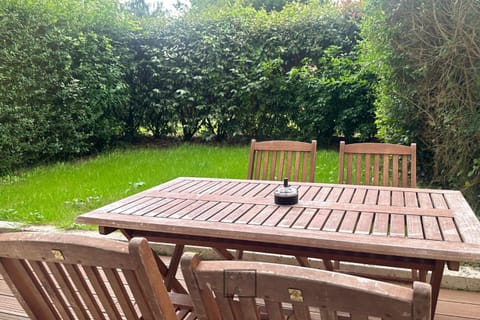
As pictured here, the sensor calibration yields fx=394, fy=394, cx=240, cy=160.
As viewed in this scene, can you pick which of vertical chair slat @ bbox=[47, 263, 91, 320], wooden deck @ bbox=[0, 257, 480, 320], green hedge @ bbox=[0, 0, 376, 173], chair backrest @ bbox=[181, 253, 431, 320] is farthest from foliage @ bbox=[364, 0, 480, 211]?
vertical chair slat @ bbox=[47, 263, 91, 320]

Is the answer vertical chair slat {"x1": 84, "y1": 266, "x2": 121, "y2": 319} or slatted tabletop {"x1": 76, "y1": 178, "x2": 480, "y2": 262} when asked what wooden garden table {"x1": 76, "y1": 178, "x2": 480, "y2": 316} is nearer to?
slatted tabletop {"x1": 76, "y1": 178, "x2": 480, "y2": 262}

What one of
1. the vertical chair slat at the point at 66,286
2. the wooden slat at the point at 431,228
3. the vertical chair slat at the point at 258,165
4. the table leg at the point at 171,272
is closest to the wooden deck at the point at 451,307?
the wooden slat at the point at 431,228

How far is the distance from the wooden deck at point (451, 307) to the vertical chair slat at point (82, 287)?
4.95ft

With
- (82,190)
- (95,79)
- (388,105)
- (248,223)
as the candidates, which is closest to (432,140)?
(388,105)

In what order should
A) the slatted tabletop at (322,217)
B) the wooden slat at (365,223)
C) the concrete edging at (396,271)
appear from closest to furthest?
the slatted tabletop at (322,217) → the wooden slat at (365,223) → the concrete edging at (396,271)

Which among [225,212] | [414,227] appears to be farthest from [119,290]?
[414,227]

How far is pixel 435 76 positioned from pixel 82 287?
316 cm

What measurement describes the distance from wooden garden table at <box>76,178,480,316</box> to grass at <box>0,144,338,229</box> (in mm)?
1933

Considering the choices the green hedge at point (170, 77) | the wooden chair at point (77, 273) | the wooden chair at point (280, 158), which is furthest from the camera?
the green hedge at point (170, 77)

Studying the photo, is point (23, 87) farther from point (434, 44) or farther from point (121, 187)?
point (434, 44)

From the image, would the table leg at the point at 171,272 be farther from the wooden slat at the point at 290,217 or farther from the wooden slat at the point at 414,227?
the wooden slat at the point at 414,227

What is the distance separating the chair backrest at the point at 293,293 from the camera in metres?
0.74

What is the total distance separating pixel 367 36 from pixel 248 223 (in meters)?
2.78

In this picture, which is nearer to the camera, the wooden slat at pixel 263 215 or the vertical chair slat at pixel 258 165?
the wooden slat at pixel 263 215
